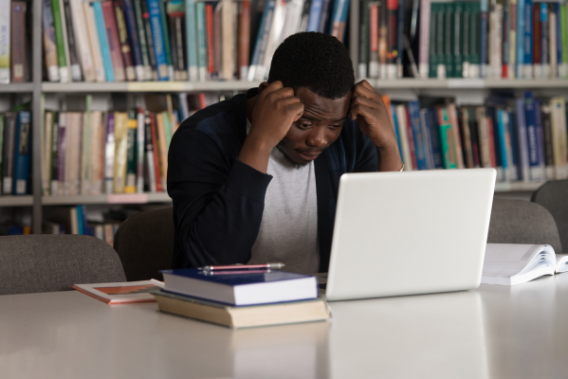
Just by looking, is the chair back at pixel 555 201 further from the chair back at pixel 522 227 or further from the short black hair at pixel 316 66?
the short black hair at pixel 316 66

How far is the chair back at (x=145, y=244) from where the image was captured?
1.52 m

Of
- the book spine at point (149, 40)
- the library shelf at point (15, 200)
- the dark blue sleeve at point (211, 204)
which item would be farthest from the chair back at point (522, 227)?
the library shelf at point (15, 200)

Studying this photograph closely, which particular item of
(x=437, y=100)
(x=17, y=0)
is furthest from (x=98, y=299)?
(x=437, y=100)

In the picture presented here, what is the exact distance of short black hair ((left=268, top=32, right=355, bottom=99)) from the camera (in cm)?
124

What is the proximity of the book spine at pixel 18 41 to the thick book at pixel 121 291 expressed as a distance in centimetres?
143

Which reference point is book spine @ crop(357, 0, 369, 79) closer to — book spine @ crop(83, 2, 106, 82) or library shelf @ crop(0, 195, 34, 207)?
book spine @ crop(83, 2, 106, 82)

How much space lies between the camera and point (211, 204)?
3.96ft

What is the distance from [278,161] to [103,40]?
114 cm

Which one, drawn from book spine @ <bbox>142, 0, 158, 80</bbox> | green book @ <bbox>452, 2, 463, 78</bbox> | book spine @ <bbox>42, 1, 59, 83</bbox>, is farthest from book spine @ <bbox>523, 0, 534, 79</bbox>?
book spine @ <bbox>42, 1, 59, 83</bbox>

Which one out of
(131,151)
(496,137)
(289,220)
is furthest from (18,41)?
(496,137)

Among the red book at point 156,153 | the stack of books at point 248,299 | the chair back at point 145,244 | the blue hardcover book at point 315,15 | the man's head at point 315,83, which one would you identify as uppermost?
the blue hardcover book at point 315,15

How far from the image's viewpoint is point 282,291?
80 centimetres

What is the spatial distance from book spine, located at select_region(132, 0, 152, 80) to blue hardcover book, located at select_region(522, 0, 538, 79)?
1.48 meters

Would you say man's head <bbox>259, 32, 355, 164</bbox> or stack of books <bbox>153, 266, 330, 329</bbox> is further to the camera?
man's head <bbox>259, 32, 355, 164</bbox>
